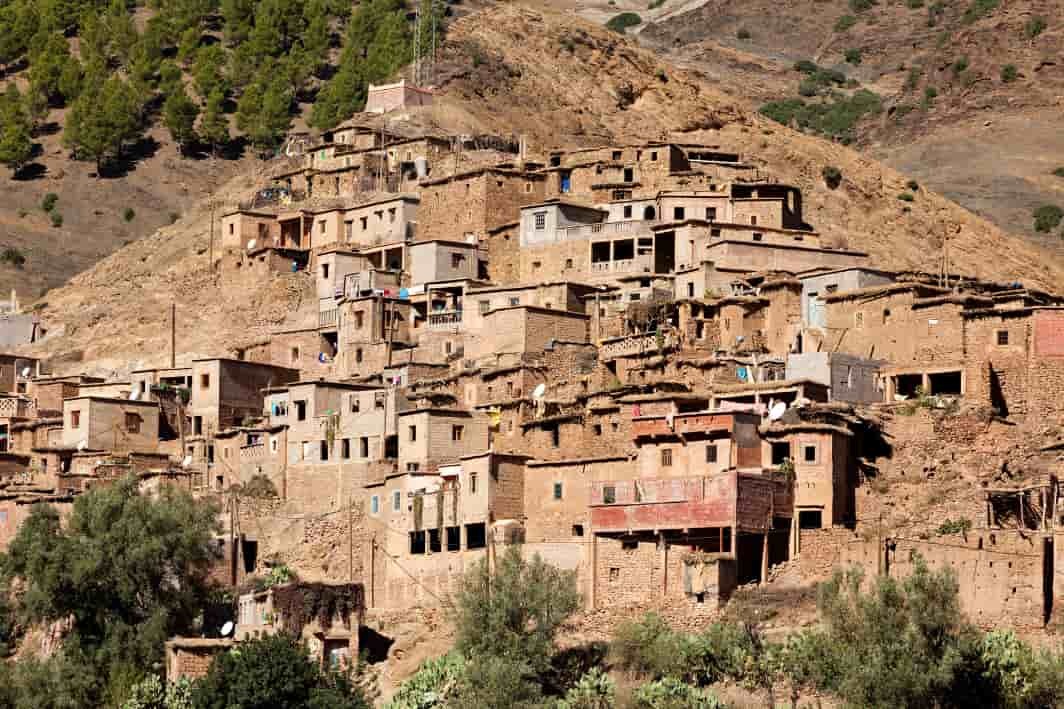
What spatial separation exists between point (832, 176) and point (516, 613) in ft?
111

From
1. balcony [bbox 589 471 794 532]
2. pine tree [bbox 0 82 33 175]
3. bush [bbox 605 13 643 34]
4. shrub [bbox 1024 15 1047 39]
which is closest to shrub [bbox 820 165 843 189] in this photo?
balcony [bbox 589 471 794 532]

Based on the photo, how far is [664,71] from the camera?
86.5 meters

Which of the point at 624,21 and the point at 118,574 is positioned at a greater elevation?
the point at 624,21

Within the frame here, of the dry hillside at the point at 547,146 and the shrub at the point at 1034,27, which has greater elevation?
the shrub at the point at 1034,27

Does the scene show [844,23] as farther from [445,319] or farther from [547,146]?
Answer: [445,319]

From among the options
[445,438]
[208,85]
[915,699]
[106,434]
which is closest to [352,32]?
[208,85]

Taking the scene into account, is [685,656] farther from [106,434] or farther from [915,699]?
[106,434]

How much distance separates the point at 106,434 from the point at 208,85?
5358 centimetres

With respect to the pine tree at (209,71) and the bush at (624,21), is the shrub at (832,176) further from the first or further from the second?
the bush at (624,21)

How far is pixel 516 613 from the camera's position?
44.9 meters

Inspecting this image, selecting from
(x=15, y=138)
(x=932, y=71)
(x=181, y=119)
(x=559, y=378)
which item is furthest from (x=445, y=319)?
(x=932, y=71)

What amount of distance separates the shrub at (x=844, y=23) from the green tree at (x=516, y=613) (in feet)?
360

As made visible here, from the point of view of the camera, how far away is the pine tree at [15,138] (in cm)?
10556

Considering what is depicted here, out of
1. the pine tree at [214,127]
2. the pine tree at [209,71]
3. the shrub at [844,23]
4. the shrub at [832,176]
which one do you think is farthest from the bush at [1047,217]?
the shrub at [844,23]
